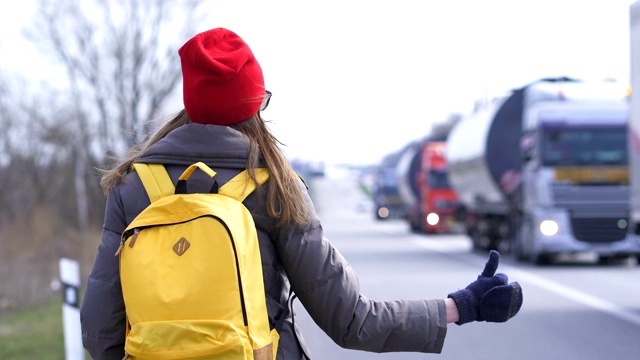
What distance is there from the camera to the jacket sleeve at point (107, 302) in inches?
116

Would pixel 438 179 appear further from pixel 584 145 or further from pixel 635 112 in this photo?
pixel 635 112

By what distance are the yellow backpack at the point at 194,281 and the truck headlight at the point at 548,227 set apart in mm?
20566

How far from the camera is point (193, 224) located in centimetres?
275

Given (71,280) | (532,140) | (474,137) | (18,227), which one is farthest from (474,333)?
(18,227)

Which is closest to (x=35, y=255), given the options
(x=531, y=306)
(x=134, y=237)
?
(x=531, y=306)

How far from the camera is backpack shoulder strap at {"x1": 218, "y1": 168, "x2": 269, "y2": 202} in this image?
2.86 metres

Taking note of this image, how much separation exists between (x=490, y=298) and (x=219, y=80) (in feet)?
2.83

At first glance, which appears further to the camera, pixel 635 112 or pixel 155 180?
pixel 635 112

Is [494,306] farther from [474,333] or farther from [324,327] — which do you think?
[474,333]

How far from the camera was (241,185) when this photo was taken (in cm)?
288

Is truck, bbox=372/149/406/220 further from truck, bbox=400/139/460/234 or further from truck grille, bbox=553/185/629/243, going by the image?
truck grille, bbox=553/185/629/243

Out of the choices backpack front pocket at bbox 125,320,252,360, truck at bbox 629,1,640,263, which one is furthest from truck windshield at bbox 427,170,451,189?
backpack front pocket at bbox 125,320,252,360

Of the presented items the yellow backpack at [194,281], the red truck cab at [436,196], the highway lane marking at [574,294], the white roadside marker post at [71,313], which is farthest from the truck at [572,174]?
the yellow backpack at [194,281]

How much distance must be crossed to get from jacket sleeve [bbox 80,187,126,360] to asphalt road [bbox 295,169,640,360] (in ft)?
24.9
